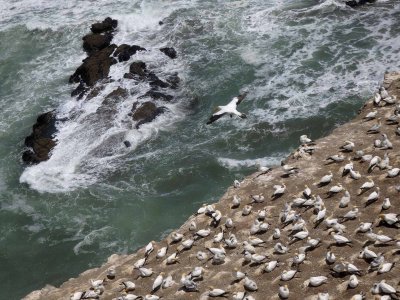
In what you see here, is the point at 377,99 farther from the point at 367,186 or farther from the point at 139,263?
the point at 139,263

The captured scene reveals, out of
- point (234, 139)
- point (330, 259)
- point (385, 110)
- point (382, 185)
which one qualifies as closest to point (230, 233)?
point (330, 259)

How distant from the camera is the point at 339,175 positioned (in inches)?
694

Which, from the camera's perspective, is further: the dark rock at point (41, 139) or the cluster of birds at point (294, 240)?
the dark rock at point (41, 139)

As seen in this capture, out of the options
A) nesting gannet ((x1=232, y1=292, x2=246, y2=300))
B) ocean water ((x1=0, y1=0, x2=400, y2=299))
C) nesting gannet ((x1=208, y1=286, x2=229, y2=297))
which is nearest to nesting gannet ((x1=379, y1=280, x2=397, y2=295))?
nesting gannet ((x1=232, y1=292, x2=246, y2=300))

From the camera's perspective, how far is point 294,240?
15328 millimetres

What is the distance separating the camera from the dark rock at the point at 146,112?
29241mm

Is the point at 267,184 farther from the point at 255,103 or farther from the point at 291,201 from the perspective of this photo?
the point at 255,103

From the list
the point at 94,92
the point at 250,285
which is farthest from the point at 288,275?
the point at 94,92

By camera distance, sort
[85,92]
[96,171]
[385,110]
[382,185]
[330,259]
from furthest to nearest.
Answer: [85,92] < [96,171] < [385,110] < [382,185] < [330,259]

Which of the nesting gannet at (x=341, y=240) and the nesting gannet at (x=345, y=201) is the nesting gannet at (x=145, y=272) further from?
the nesting gannet at (x=345, y=201)

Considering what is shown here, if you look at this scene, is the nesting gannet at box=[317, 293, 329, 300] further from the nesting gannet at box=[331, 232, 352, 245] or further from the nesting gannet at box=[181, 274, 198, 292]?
the nesting gannet at box=[181, 274, 198, 292]

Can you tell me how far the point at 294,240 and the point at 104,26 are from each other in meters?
28.0

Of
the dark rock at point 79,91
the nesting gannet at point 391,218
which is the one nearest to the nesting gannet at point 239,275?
the nesting gannet at point 391,218

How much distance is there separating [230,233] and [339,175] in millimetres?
4033
